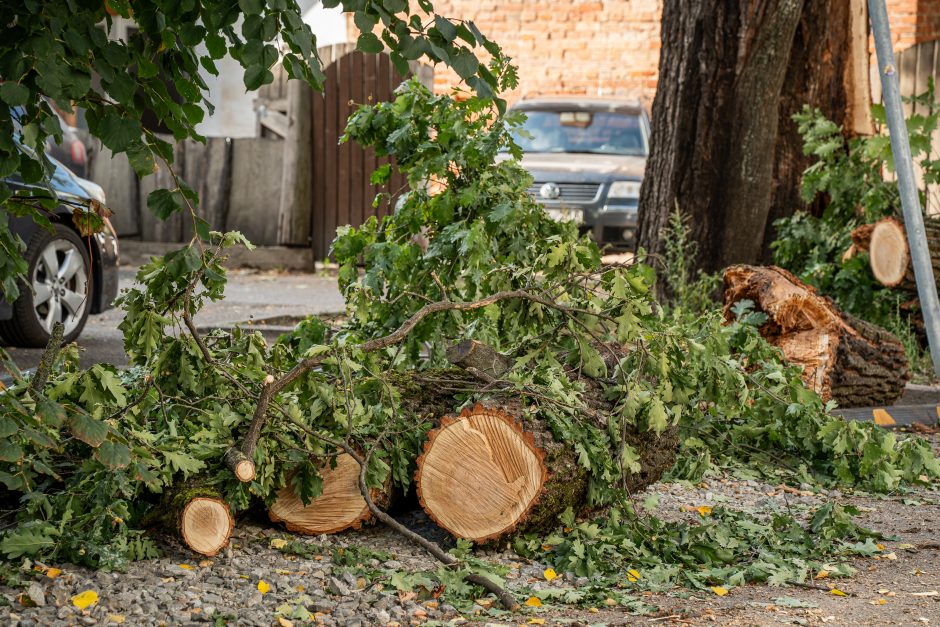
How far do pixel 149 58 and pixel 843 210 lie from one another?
523cm

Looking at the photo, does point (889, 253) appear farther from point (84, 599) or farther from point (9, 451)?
point (9, 451)

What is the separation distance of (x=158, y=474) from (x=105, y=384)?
0.34 metres

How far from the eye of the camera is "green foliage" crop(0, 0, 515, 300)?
8.45 ft

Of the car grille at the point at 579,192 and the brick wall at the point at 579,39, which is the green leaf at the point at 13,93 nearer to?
the car grille at the point at 579,192

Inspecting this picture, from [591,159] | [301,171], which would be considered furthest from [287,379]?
[301,171]

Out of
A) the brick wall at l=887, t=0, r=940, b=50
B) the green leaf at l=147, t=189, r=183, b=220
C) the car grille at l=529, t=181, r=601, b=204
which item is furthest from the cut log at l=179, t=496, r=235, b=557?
the brick wall at l=887, t=0, r=940, b=50

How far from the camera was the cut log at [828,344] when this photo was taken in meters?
5.75

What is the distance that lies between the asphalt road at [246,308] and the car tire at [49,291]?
0.13m

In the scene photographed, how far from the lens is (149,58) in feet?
10.3

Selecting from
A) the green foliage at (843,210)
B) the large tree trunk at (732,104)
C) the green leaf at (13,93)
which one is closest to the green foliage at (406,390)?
the green leaf at (13,93)

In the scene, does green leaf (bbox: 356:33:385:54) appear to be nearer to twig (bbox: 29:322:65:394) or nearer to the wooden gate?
twig (bbox: 29:322:65:394)

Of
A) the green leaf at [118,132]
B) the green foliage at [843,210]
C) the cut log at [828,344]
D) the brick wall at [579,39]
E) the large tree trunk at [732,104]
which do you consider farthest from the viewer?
the brick wall at [579,39]

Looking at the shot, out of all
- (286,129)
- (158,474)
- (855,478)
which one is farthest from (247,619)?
(286,129)

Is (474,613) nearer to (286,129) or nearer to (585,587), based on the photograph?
(585,587)
